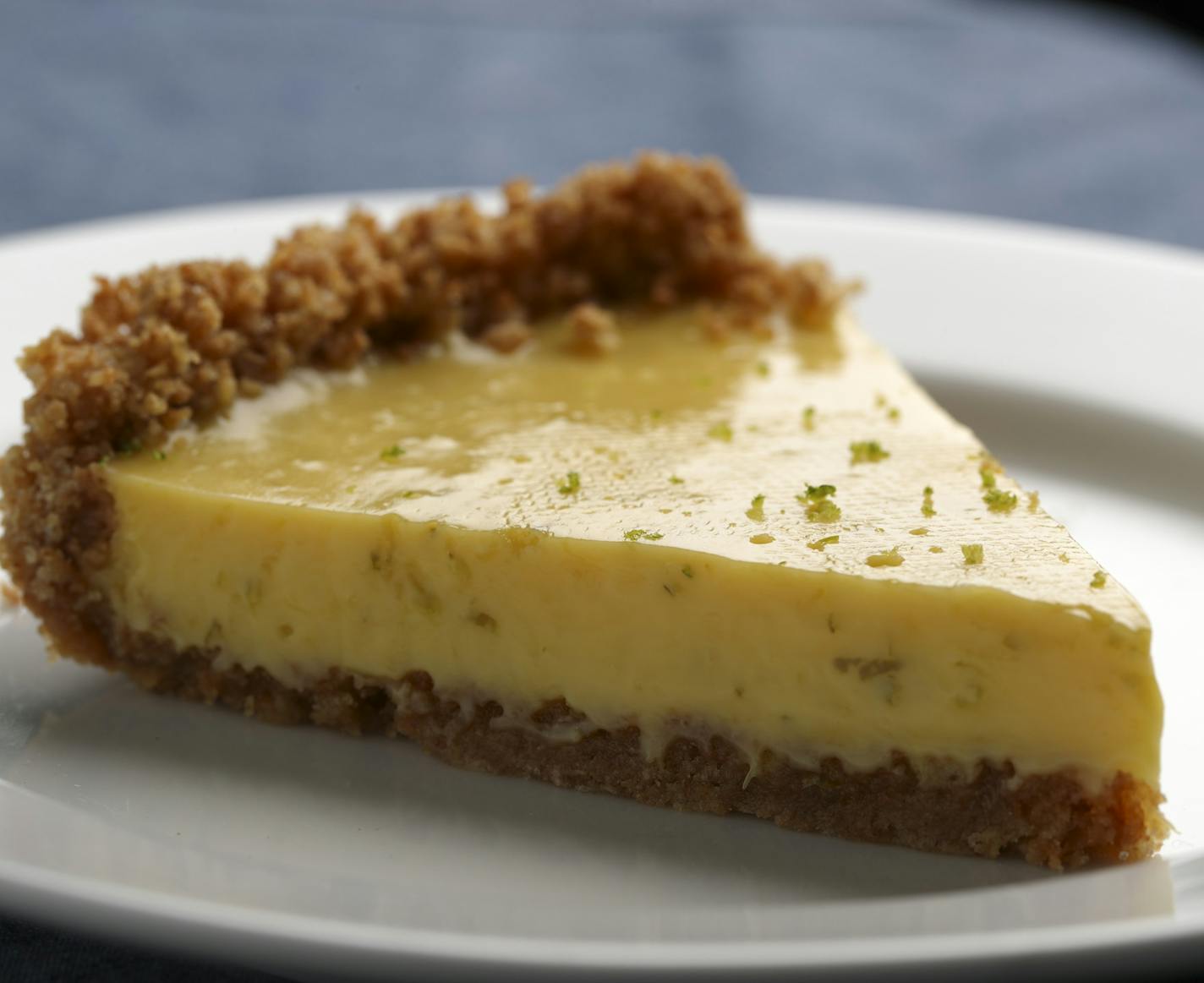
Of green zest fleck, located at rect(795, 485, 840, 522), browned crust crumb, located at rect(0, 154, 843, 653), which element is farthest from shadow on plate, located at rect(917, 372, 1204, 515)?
green zest fleck, located at rect(795, 485, 840, 522)

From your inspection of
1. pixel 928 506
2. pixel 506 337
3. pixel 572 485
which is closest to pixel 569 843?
pixel 572 485

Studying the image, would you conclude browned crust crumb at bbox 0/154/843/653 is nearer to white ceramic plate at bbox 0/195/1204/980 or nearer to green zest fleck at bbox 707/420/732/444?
white ceramic plate at bbox 0/195/1204/980

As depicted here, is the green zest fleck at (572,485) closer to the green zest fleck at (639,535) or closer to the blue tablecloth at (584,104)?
the green zest fleck at (639,535)

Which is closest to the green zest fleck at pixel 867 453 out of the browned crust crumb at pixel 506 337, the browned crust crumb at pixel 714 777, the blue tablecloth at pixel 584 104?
the browned crust crumb at pixel 714 777

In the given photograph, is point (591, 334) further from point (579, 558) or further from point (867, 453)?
point (579, 558)

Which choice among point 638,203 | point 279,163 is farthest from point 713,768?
point 279,163

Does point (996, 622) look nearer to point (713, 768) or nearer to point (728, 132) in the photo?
point (713, 768)

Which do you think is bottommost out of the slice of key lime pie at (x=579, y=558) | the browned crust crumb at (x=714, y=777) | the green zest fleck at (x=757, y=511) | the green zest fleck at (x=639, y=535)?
the browned crust crumb at (x=714, y=777)
